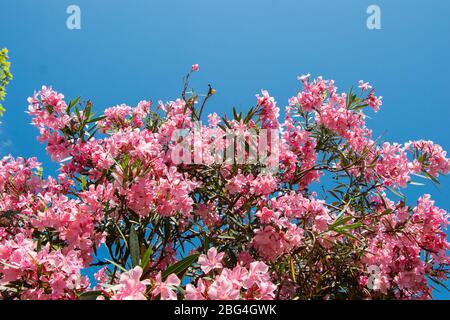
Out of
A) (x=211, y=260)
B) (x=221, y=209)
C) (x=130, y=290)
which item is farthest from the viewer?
(x=221, y=209)

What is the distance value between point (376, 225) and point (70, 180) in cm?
188

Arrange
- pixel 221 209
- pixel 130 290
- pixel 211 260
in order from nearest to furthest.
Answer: pixel 130 290 → pixel 211 260 → pixel 221 209

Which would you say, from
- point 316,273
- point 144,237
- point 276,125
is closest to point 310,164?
point 276,125

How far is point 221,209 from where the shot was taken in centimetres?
248

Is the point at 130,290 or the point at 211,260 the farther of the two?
the point at 211,260

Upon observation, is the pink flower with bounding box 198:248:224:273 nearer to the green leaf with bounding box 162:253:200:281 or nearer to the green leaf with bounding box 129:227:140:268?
the green leaf with bounding box 162:253:200:281

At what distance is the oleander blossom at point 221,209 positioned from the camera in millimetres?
1472

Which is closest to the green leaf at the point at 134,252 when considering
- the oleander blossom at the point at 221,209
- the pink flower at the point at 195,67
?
the oleander blossom at the point at 221,209

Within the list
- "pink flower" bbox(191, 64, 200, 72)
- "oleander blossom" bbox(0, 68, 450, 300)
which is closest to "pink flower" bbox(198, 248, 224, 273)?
"oleander blossom" bbox(0, 68, 450, 300)

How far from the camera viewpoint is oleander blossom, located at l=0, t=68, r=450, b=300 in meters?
1.47

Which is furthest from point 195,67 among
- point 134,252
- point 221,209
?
point 134,252

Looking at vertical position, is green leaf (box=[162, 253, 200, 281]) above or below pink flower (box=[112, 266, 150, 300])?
above

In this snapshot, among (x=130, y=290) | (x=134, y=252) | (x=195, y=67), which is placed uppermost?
(x=195, y=67)

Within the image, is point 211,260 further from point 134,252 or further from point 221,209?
point 221,209
